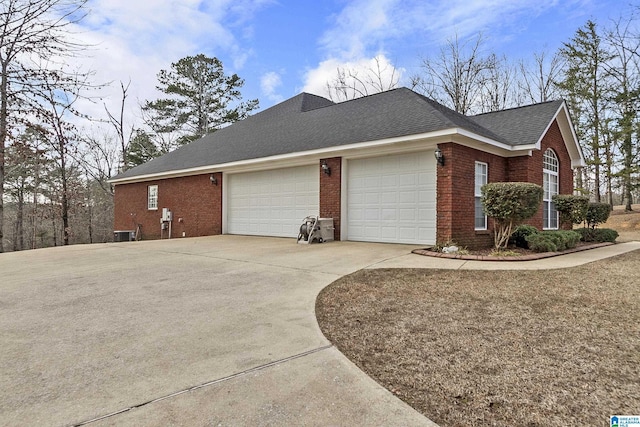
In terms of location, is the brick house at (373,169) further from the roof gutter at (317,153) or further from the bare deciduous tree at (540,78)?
the bare deciduous tree at (540,78)

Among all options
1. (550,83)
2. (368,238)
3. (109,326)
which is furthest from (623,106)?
(109,326)

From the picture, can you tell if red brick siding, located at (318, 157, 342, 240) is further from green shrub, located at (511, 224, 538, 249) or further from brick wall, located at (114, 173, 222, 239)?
brick wall, located at (114, 173, 222, 239)

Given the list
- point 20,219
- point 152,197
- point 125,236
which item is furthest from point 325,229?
point 20,219

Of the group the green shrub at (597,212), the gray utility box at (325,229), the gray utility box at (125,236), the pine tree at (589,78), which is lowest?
the gray utility box at (125,236)

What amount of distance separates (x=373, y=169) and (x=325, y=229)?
7.13ft

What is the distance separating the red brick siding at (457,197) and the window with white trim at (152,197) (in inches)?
538

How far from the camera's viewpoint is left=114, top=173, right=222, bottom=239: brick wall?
14.3 m

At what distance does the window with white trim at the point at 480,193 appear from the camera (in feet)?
31.2

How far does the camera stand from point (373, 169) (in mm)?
9953

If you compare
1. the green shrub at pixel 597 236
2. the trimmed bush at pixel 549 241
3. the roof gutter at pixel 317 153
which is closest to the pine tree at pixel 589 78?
the green shrub at pixel 597 236

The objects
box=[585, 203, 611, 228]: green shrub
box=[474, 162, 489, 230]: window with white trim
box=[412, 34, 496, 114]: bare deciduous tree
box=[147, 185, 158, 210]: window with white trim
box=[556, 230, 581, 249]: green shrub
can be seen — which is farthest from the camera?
box=[412, 34, 496, 114]: bare deciduous tree

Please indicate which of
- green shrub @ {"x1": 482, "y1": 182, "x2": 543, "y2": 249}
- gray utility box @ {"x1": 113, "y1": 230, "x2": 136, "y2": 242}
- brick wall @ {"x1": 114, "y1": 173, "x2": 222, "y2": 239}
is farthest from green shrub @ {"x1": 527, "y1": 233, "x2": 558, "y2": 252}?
gray utility box @ {"x1": 113, "y1": 230, "x2": 136, "y2": 242}

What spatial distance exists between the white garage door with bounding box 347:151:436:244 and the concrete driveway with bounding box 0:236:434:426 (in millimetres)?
4089

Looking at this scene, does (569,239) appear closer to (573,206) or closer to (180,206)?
(573,206)
